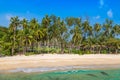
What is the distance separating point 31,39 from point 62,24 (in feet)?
57.8

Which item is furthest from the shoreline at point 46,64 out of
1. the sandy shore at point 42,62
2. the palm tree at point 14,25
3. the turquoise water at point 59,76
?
the palm tree at point 14,25

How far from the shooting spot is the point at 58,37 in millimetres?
83000

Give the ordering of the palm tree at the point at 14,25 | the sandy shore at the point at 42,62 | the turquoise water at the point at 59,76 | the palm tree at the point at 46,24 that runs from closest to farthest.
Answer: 1. the turquoise water at the point at 59,76
2. the sandy shore at the point at 42,62
3. the palm tree at the point at 14,25
4. the palm tree at the point at 46,24

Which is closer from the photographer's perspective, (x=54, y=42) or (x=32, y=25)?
(x=32, y=25)

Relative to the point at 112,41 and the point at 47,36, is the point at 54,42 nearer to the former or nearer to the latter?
the point at 47,36

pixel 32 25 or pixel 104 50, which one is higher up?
pixel 32 25

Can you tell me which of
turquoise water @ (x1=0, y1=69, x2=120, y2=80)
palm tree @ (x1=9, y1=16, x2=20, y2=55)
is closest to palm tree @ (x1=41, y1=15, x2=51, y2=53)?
palm tree @ (x1=9, y1=16, x2=20, y2=55)

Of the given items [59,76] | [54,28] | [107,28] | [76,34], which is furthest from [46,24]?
[59,76]

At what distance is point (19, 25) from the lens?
65.9 m

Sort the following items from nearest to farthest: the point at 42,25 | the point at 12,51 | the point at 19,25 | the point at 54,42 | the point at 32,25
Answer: the point at 12,51, the point at 19,25, the point at 32,25, the point at 42,25, the point at 54,42

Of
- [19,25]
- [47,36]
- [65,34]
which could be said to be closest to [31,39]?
[19,25]

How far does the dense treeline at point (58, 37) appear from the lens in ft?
214

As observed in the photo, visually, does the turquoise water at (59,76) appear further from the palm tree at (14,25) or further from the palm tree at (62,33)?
the palm tree at (62,33)

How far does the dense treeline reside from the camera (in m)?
65.4
